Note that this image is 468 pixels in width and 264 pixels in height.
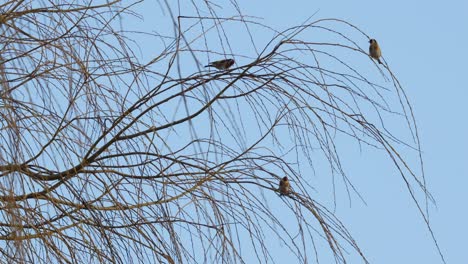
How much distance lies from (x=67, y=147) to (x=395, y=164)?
2.12ft

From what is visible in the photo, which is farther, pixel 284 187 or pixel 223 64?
pixel 223 64

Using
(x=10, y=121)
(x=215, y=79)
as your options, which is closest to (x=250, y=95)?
(x=215, y=79)

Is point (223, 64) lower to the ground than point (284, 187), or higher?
higher

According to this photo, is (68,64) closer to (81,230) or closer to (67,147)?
(67,147)

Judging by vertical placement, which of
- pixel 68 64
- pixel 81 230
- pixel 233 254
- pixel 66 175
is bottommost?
pixel 233 254

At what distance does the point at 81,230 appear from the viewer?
6.38 feet

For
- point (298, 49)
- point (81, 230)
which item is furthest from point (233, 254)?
point (298, 49)

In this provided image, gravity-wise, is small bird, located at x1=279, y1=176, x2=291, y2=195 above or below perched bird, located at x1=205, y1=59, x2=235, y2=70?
below

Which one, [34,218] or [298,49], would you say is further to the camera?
[298,49]

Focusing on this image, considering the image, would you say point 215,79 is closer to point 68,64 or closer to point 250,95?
point 250,95

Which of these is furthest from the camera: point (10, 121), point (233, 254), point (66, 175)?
point (66, 175)

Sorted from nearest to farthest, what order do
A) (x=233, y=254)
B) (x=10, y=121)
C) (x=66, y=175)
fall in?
1. (x=10, y=121)
2. (x=233, y=254)
3. (x=66, y=175)

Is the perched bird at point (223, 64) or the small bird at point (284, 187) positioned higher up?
the perched bird at point (223, 64)

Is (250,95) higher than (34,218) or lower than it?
higher
